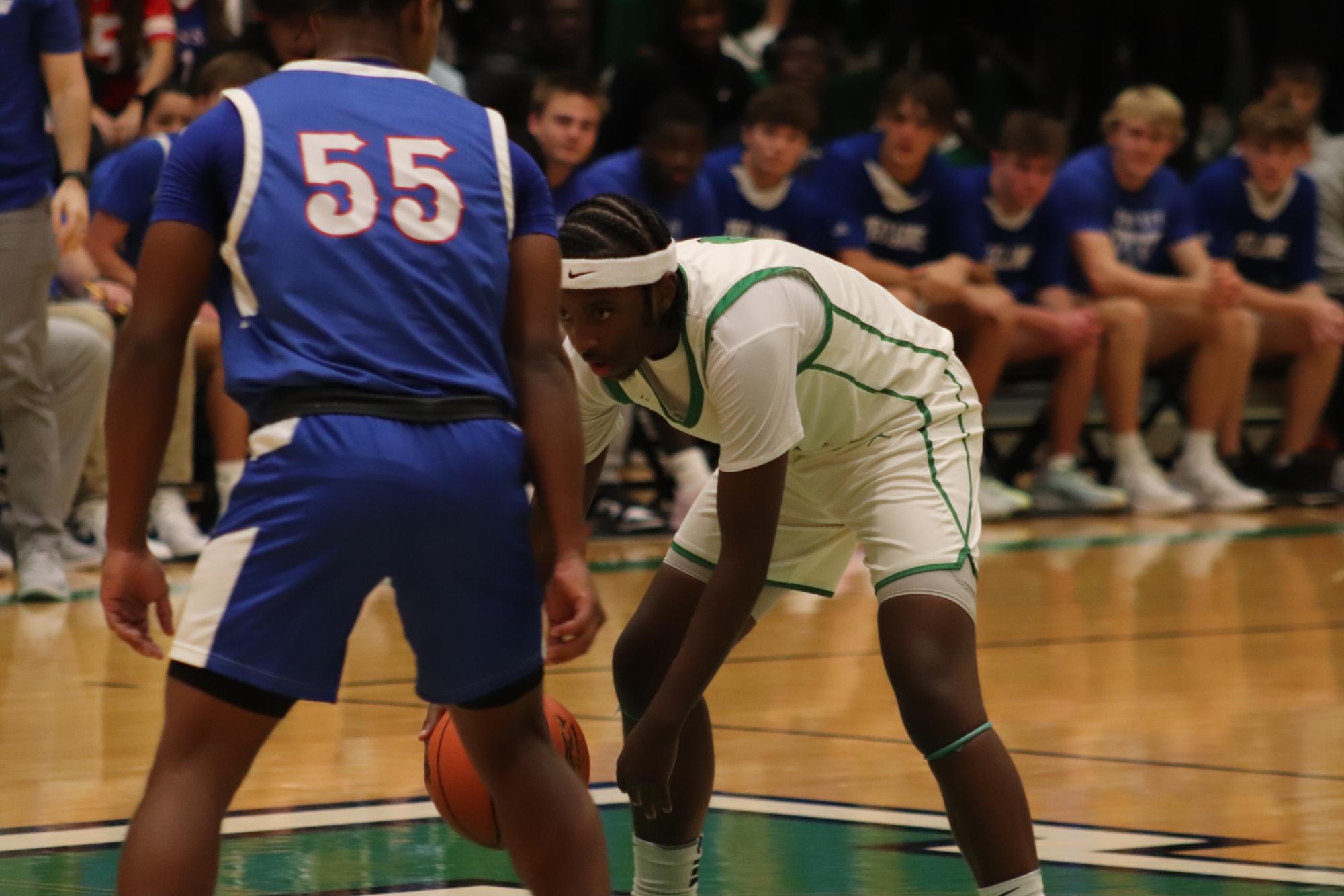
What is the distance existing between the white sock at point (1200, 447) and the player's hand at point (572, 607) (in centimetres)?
745

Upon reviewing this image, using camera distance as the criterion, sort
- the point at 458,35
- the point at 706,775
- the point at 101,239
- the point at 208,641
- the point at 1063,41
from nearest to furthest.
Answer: the point at 208,641, the point at 706,775, the point at 101,239, the point at 458,35, the point at 1063,41

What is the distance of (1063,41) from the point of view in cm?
1151

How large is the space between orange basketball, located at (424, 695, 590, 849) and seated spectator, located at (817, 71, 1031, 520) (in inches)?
221

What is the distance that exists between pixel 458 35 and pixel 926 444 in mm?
7154

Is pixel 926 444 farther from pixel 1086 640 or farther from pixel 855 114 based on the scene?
pixel 855 114

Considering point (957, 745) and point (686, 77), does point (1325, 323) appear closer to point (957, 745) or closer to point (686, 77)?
point (686, 77)

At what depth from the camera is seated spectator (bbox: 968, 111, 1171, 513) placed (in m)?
9.38

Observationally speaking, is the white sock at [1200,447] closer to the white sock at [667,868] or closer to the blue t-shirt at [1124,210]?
the blue t-shirt at [1124,210]

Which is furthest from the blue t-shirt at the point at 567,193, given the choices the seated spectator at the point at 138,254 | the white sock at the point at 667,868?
the white sock at the point at 667,868

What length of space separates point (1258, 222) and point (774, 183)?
263 centimetres

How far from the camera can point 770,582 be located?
3.67 metres

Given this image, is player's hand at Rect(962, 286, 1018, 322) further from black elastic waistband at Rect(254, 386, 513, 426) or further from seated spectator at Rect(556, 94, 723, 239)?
black elastic waistband at Rect(254, 386, 513, 426)

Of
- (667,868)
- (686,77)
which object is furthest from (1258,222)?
(667,868)

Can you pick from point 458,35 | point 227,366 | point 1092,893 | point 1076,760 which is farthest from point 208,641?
point 458,35
